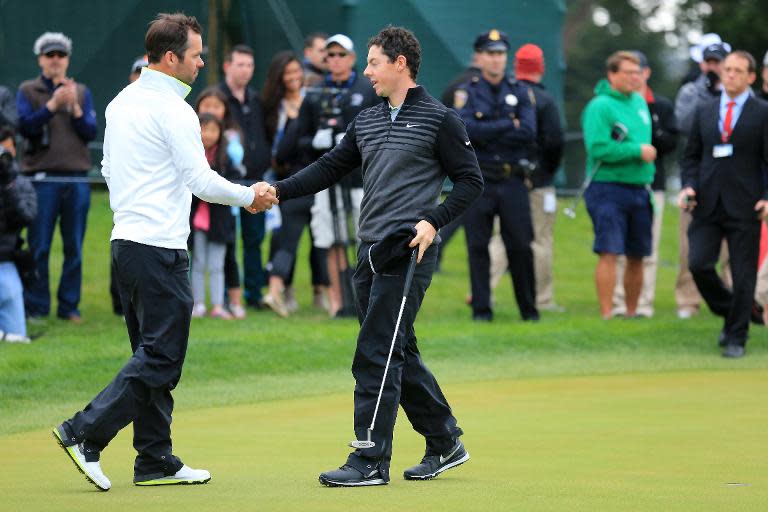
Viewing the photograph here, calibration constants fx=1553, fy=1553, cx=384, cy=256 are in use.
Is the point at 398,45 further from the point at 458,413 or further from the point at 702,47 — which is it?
the point at 702,47

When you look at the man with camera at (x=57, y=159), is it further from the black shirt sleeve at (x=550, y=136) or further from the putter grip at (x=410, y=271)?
the putter grip at (x=410, y=271)

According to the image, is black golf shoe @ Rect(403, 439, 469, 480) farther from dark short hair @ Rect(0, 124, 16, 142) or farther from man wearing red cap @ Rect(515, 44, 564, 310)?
man wearing red cap @ Rect(515, 44, 564, 310)

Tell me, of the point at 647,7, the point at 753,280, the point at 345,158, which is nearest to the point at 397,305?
the point at 345,158

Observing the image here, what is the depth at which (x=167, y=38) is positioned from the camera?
659cm

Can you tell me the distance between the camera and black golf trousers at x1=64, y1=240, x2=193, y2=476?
6461 mm

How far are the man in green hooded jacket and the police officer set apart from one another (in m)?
0.73

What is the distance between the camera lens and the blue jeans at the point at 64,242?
13.0 metres

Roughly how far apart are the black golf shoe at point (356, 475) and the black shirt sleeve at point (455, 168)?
105cm

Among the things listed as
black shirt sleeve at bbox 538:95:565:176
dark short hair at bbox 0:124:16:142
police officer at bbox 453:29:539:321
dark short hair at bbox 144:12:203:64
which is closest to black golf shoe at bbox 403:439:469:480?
dark short hair at bbox 144:12:203:64

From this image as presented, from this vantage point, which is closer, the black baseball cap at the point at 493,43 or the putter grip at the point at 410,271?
the putter grip at the point at 410,271

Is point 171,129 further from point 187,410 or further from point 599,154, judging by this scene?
point 599,154

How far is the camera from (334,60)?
13.1 m

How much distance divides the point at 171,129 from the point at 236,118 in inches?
289

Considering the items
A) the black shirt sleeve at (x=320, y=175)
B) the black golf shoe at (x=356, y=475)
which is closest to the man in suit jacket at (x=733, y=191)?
the black shirt sleeve at (x=320, y=175)
